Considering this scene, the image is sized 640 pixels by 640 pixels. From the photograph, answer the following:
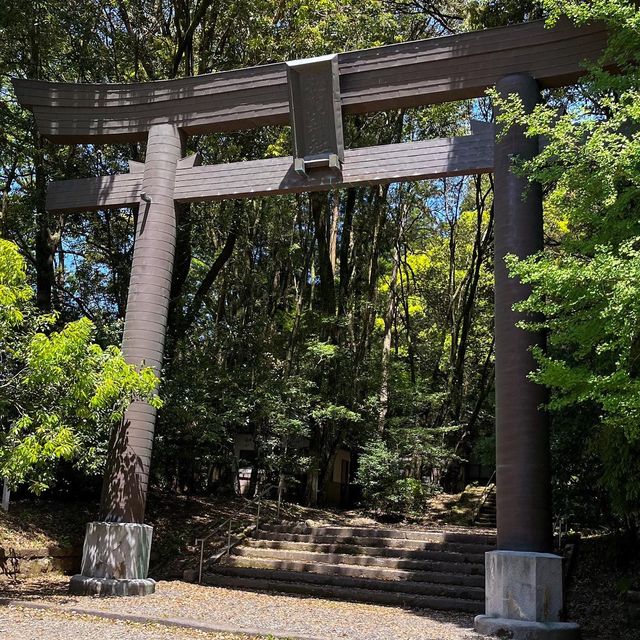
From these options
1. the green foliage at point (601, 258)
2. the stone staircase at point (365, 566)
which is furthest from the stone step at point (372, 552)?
the green foliage at point (601, 258)

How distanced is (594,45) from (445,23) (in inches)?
357

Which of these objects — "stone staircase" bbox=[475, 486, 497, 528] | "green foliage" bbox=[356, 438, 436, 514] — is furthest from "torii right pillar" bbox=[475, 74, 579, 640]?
"stone staircase" bbox=[475, 486, 497, 528]

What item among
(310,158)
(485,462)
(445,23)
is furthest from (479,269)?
(310,158)

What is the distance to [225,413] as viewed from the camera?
41.8ft

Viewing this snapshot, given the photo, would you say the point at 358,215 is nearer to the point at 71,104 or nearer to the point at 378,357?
the point at 378,357

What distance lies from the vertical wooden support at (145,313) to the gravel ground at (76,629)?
2.19 metres

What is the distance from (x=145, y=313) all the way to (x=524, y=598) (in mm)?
6078

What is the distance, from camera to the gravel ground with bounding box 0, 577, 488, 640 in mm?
6949

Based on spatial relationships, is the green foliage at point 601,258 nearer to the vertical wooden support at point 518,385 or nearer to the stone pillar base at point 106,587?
the vertical wooden support at point 518,385

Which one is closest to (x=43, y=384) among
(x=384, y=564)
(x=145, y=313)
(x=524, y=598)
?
(x=145, y=313)

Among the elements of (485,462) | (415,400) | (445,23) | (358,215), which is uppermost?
(445,23)

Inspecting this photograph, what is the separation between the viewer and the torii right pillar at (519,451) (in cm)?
717

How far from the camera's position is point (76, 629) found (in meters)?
6.52

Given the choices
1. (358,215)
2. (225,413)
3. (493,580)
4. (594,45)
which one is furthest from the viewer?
(358,215)
